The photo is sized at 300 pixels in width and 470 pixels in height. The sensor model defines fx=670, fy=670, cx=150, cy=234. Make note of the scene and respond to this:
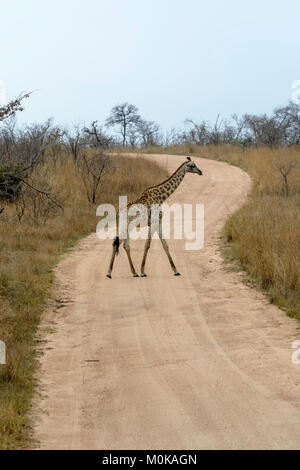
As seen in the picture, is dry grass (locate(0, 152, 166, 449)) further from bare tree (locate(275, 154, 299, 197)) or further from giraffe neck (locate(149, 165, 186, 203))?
bare tree (locate(275, 154, 299, 197))

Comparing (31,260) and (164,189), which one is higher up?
(164,189)

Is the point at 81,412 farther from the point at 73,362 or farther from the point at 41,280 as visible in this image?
the point at 41,280

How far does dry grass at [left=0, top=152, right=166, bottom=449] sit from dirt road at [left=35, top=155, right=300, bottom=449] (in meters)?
0.21

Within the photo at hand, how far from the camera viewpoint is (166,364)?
22.2ft

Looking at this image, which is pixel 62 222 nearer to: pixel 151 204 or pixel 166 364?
pixel 151 204

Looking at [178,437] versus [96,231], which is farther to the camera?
[96,231]

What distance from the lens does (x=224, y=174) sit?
2295 cm

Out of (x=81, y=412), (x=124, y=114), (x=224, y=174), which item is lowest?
(x=81, y=412)

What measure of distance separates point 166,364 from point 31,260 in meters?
5.09

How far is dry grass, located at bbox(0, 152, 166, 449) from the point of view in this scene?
5820 millimetres

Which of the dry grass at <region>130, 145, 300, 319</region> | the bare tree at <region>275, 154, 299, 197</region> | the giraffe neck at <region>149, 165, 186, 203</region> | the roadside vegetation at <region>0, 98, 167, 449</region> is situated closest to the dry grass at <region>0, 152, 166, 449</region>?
the roadside vegetation at <region>0, 98, 167, 449</region>

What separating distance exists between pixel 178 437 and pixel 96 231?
1013cm

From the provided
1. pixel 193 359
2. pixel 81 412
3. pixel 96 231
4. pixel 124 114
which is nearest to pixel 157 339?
pixel 193 359

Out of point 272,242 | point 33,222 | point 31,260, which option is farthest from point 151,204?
point 33,222
